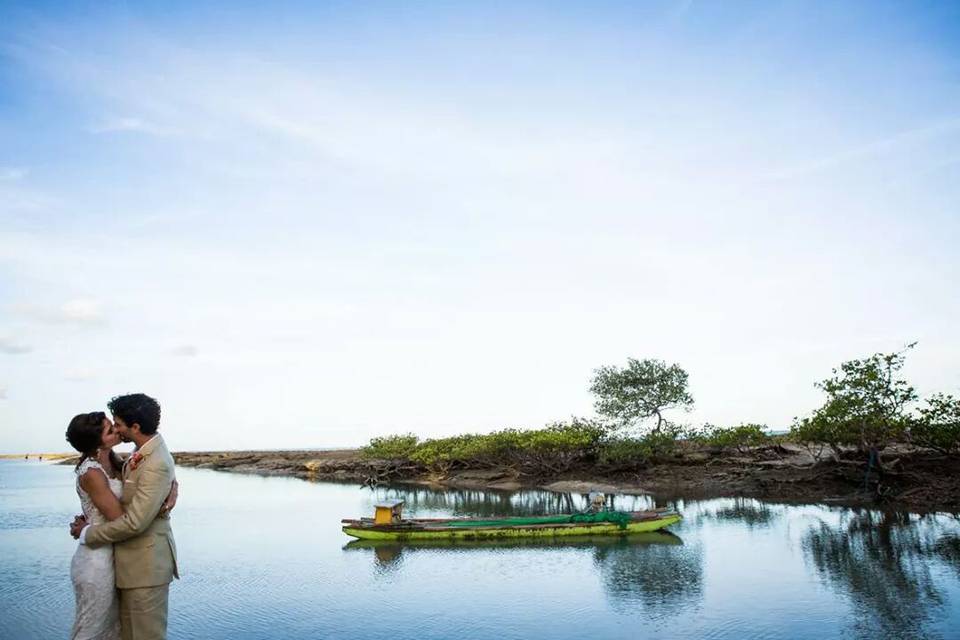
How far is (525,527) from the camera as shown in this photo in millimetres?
19641

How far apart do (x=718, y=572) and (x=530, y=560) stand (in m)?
4.75

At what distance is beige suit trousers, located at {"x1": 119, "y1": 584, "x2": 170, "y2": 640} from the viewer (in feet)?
16.1

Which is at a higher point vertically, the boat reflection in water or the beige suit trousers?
the beige suit trousers

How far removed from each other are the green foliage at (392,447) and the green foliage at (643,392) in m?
16.9

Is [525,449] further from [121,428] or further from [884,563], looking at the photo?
[121,428]

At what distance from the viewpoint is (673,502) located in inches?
1129

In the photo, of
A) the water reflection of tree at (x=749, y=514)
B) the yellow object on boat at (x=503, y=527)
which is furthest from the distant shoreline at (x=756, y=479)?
the yellow object on boat at (x=503, y=527)

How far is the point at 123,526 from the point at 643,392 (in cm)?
3433

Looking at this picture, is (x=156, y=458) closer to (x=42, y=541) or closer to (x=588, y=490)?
(x=42, y=541)

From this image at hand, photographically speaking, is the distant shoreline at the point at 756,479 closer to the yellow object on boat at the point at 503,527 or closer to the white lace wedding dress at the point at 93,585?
the yellow object on boat at the point at 503,527

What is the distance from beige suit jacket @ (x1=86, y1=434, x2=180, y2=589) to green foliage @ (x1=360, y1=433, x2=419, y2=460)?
43553 mm

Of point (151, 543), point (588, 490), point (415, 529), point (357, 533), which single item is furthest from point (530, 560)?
point (588, 490)

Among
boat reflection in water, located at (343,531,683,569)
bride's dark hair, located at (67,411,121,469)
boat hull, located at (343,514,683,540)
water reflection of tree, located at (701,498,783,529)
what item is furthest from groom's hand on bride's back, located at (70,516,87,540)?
water reflection of tree, located at (701,498,783,529)

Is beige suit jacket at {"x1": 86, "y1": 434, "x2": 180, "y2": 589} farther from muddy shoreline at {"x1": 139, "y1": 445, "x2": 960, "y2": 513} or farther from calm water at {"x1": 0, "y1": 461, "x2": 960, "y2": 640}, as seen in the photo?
muddy shoreline at {"x1": 139, "y1": 445, "x2": 960, "y2": 513}
